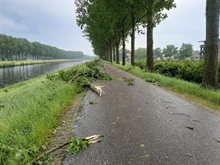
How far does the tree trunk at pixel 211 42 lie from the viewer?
40.6 feet

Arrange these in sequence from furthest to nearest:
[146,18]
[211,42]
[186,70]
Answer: [146,18], [186,70], [211,42]

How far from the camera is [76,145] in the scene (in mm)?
5336

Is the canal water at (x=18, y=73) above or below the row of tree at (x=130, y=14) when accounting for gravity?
below

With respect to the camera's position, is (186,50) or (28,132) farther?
(186,50)

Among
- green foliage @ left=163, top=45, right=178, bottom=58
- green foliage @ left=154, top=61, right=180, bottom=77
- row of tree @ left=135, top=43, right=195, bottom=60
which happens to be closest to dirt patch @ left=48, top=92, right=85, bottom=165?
green foliage @ left=154, top=61, right=180, bottom=77

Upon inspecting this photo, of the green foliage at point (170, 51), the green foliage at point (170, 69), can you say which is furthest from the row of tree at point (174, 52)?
the green foliage at point (170, 69)

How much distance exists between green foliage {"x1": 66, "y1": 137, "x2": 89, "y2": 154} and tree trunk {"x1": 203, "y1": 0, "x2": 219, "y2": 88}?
340 inches

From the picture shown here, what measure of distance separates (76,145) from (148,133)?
1.58m

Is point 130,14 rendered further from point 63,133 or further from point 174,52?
point 174,52

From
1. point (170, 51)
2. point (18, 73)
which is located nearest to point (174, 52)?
point (170, 51)

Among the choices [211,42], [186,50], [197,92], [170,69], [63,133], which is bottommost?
[63,133]

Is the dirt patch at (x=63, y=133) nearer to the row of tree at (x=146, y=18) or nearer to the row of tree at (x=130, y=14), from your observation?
the row of tree at (x=146, y=18)

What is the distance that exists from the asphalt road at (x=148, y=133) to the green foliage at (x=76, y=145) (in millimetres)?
133

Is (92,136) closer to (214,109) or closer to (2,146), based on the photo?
(2,146)
